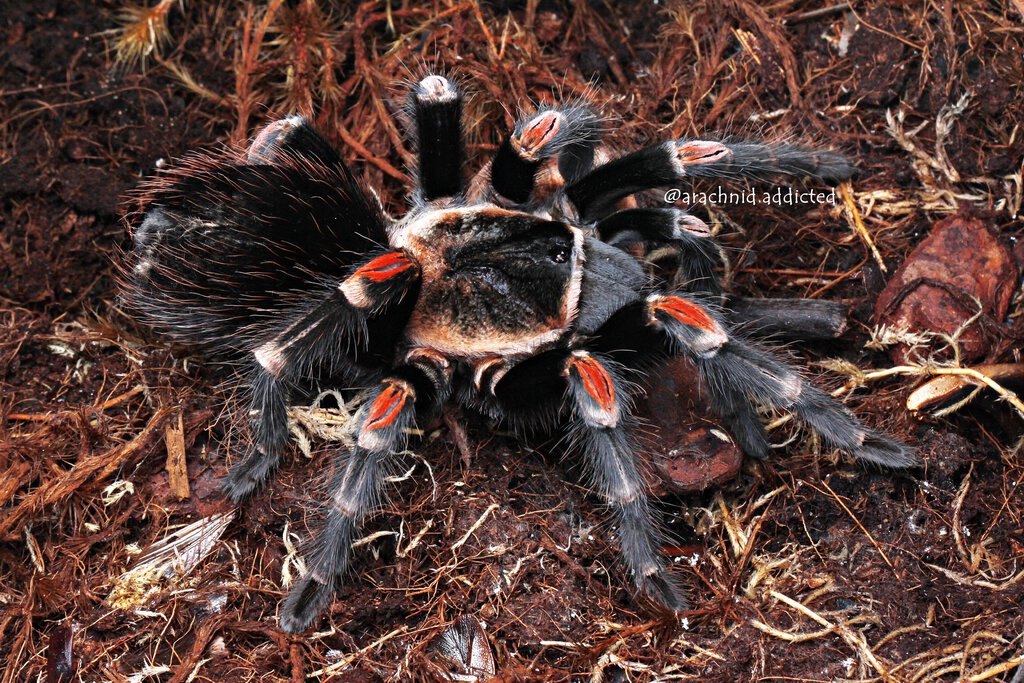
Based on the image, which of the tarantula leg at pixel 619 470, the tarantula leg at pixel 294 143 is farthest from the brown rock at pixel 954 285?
the tarantula leg at pixel 294 143

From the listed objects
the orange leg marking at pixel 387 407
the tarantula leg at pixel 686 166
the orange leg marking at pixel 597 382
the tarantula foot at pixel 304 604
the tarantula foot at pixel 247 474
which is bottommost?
the tarantula foot at pixel 304 604

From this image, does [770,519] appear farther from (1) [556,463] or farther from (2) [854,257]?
(2) [854,257]

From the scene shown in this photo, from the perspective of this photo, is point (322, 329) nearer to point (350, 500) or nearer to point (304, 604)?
point (350, 500)

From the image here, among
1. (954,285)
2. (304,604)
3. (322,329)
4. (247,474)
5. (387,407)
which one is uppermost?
(322,329)

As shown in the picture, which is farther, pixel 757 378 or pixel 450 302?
pixel 450 302

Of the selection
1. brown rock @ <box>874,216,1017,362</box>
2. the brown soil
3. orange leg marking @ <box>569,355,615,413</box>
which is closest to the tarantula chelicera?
orange leg marking @ <box>569,355,615,413</box>

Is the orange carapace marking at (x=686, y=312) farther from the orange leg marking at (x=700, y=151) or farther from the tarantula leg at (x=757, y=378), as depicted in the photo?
the orange leg marking at (x=700, y=151)

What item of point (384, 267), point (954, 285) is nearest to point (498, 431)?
point (384, 267)
